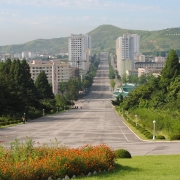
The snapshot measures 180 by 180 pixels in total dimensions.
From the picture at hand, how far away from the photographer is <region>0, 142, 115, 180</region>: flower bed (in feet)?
38.9

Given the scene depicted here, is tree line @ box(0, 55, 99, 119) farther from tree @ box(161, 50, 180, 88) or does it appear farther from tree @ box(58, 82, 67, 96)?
tree @ box(58, 82, 67, 96)

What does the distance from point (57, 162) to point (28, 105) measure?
54.7 m

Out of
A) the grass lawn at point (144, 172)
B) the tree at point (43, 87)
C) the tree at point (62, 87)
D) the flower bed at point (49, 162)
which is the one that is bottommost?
the tree at point (62, 87)

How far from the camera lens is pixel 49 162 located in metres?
13.0

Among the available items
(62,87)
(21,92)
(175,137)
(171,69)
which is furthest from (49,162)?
(62,87)

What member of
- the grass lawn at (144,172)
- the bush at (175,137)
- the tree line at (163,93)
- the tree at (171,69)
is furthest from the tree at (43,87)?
the grass lawn at (144,172)

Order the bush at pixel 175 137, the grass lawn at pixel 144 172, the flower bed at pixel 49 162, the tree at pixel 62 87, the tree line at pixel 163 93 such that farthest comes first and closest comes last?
the tree at pixel 62 87
the tree line at pixel 163 93
the bush at pixel 175 137
the grass lawn at pixel 144 172
the flower bed at pixel 49 162

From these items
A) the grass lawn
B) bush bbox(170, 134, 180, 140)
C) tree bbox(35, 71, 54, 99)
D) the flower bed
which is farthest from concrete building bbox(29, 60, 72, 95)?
the flower bed

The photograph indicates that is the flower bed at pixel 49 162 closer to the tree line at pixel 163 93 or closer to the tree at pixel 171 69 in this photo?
the tree line at pixel 163 93

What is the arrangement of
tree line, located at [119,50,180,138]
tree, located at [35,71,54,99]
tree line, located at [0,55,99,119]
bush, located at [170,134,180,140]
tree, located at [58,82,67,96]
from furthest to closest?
tree, located at [58,82,67,96], tree, located at [35,71,54,99], tree line, located at [0,55,99,119], tree line, located at [119,50,180,138], bush, located at [170,134,180,140]

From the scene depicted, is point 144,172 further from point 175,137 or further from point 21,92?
point 21,92

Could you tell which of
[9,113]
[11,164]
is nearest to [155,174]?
[11,164]

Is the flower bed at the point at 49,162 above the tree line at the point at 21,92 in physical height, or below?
above

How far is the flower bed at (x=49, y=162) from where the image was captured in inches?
467
